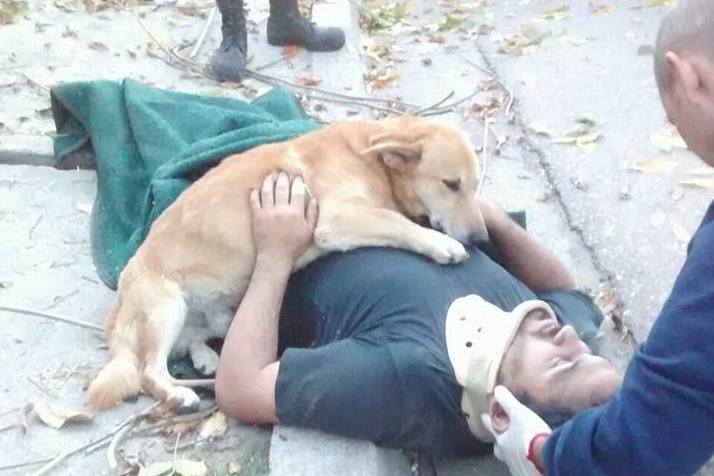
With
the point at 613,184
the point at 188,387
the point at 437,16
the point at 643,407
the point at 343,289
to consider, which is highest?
the point at 643,407

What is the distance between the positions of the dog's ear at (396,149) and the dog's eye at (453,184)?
0.43 feet

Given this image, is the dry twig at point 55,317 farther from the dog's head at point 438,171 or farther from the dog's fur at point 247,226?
the dog's head at point 438,171

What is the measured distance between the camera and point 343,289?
3721 millimetres

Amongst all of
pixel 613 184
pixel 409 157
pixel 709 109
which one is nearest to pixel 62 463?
pixel 409 157

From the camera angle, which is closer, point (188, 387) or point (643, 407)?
point (643, 407)

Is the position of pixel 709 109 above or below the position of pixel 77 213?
above

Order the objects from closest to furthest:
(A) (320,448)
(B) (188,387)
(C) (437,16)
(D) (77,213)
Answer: (A) (320,448), (B) (188,387), (D) (77,213), (C) (437,16)

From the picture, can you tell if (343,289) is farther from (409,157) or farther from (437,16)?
(437,16)

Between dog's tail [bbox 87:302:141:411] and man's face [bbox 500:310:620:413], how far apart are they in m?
1.28

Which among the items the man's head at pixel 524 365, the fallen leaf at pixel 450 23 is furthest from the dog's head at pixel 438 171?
the fallen leaf at pixel 450 23

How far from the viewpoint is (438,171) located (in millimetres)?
4227

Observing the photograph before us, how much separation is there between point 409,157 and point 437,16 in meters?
4.83

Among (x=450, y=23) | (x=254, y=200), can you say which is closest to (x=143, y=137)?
(x=254, y=200)

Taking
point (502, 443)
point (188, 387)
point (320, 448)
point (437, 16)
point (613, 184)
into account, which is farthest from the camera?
point (437, 16)
